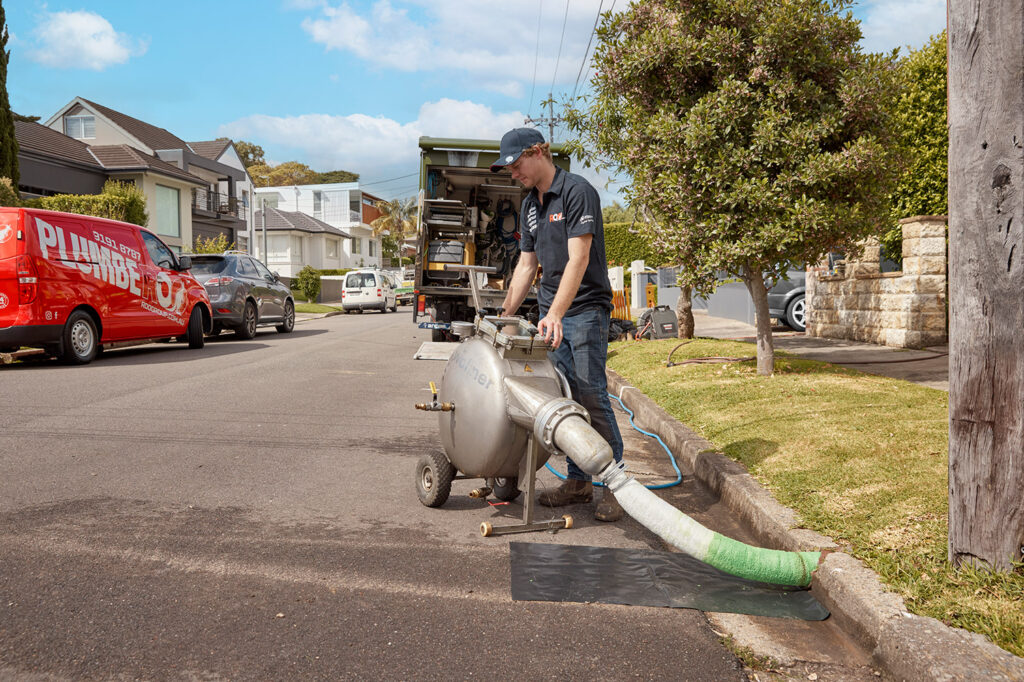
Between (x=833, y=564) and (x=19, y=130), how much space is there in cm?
3761

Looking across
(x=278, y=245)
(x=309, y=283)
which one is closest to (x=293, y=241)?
(x=278, y=245)

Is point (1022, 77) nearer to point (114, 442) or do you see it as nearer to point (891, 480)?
point (891, 480)

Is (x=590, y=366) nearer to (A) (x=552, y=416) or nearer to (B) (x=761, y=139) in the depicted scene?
(A) (x=552, y=416)

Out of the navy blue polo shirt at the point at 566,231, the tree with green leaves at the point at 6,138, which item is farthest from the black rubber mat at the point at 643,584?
the tree with green leaves at the point at 6,138

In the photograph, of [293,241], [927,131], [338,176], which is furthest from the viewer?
[338,176]

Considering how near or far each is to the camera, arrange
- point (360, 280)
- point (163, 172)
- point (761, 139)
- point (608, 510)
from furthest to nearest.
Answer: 1. point (163, 172)
2. point (360, 280)
3. point (761, 139)
4. point (608, 510)

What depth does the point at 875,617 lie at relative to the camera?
2891 millimetres

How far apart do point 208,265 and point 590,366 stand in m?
13.6

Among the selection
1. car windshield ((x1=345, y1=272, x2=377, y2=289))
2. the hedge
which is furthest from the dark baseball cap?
the hedge

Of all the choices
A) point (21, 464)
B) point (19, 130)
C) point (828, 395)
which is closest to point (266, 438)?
point (21, 464)

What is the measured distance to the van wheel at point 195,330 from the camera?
13820 millimetres

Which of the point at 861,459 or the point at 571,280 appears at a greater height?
the point at 571,280

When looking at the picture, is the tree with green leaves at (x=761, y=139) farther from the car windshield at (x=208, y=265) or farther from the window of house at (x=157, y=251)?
the car windshield at (x=208, y=265)

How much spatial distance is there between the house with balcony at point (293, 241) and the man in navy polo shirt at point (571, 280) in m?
56.7
